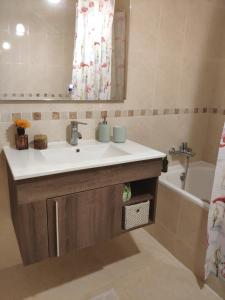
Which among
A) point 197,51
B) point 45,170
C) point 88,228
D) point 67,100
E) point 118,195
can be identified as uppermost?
point 197,51

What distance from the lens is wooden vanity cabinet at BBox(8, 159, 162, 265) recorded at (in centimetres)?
114

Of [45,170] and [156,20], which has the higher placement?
[156,20]

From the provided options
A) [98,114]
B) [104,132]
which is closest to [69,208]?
[104,132]

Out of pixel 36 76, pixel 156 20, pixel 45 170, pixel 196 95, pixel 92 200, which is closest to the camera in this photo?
pixel 45 170

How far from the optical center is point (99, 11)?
1.58 meters

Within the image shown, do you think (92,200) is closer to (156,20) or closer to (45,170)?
(45,170)

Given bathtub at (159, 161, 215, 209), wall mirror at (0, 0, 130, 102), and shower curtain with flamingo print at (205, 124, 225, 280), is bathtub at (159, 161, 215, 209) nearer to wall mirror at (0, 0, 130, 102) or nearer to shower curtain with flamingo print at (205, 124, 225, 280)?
shower curtain with flamingo print at (205, 124, 225, 280)

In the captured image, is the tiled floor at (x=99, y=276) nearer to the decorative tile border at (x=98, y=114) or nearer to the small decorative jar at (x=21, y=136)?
the small decorative jar at (x=21, y=136)

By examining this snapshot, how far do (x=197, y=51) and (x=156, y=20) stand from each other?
0.49 m

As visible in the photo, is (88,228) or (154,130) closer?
(88,228)

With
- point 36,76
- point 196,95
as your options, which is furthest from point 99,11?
point 196,95

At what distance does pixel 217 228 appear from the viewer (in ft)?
4.80

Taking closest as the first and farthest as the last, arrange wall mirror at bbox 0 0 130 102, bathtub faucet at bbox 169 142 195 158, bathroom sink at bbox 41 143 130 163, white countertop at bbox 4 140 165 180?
white countertop at bbox 4 140 165 180 < wall mirror at bbox 0 0 130 102 < bathroom sink at bbox 41 143 130 163 < bathtub faucet at bbox 169 142 195 158

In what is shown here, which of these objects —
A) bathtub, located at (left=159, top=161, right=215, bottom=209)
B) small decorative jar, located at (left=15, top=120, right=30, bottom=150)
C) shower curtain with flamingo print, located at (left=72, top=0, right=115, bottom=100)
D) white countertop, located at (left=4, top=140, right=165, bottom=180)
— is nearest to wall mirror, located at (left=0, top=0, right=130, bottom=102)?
shower curtain with flamingo print, located at (left=72, top=0, right=115, bottom=100)
